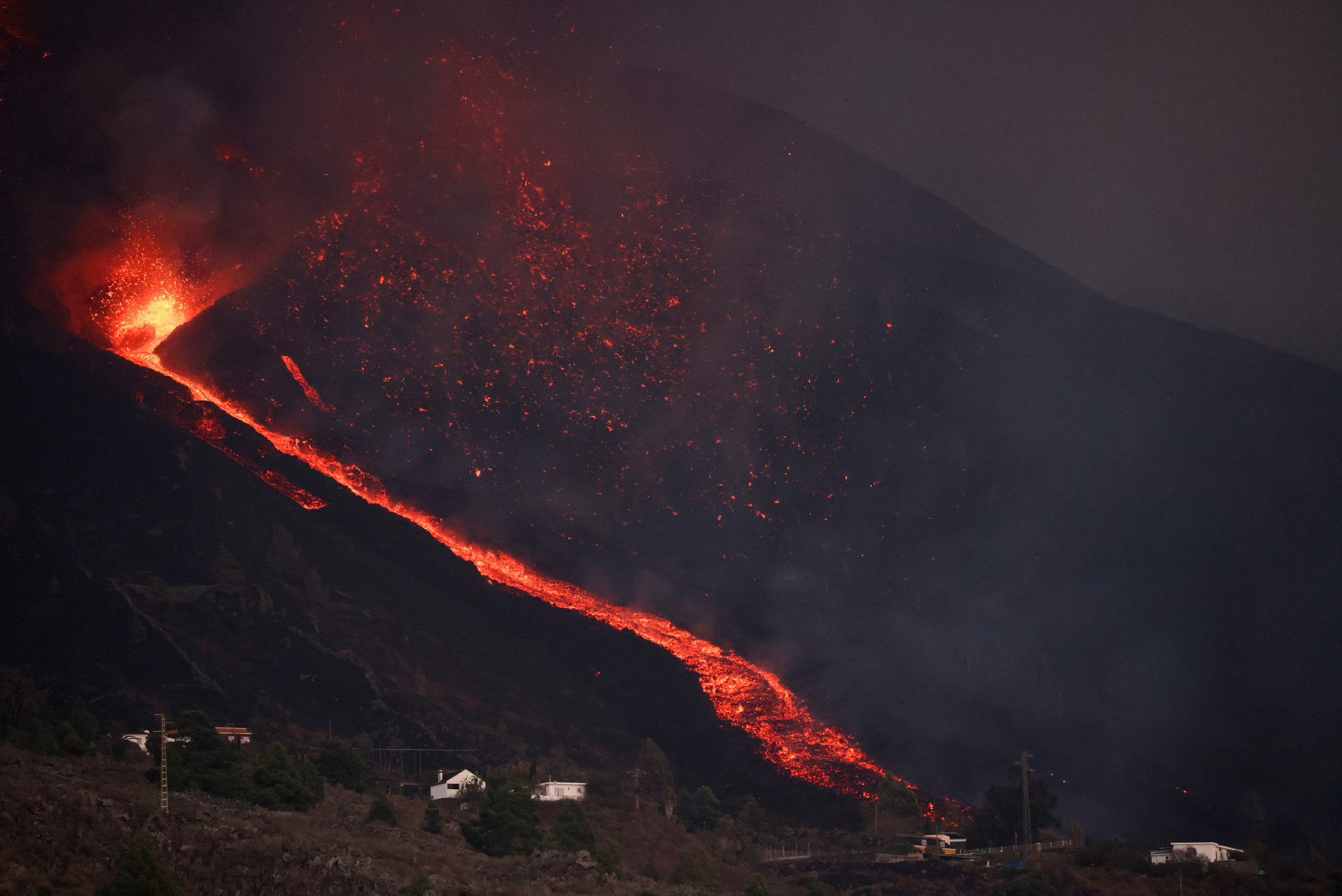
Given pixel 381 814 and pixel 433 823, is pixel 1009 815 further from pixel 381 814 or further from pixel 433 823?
pixel 381 814

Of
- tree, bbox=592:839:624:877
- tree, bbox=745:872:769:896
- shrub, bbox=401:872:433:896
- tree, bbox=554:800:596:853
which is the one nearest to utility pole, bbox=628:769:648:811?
tree, bbox=554:800:596:853

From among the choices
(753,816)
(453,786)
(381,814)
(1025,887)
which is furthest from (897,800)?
(381,814)

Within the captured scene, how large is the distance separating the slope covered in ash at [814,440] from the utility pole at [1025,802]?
12211 millimetres

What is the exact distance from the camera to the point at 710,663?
273 feet

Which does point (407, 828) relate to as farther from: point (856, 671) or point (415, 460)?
point (856, 671)

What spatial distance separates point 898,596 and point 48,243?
6314 centimetres

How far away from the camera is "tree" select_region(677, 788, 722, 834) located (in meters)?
69.9

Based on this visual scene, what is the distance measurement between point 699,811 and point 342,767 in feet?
82.2

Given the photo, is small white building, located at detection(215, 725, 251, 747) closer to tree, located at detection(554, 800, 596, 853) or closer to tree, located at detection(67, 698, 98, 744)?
tree, located at detection(67, 698, 98, 744)

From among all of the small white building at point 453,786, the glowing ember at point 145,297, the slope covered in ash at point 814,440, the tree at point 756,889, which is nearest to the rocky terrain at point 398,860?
the tree at point 756,889

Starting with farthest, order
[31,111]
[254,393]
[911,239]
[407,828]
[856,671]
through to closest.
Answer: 1. [911,239]
2. [856,671]
3. [254,393]
4. [31,111]
5. [407,828]

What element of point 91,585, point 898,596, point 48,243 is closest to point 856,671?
point 898,596

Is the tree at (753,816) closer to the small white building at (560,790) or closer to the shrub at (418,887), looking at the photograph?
the small white building at (560,790)

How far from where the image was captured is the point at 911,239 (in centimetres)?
8881
